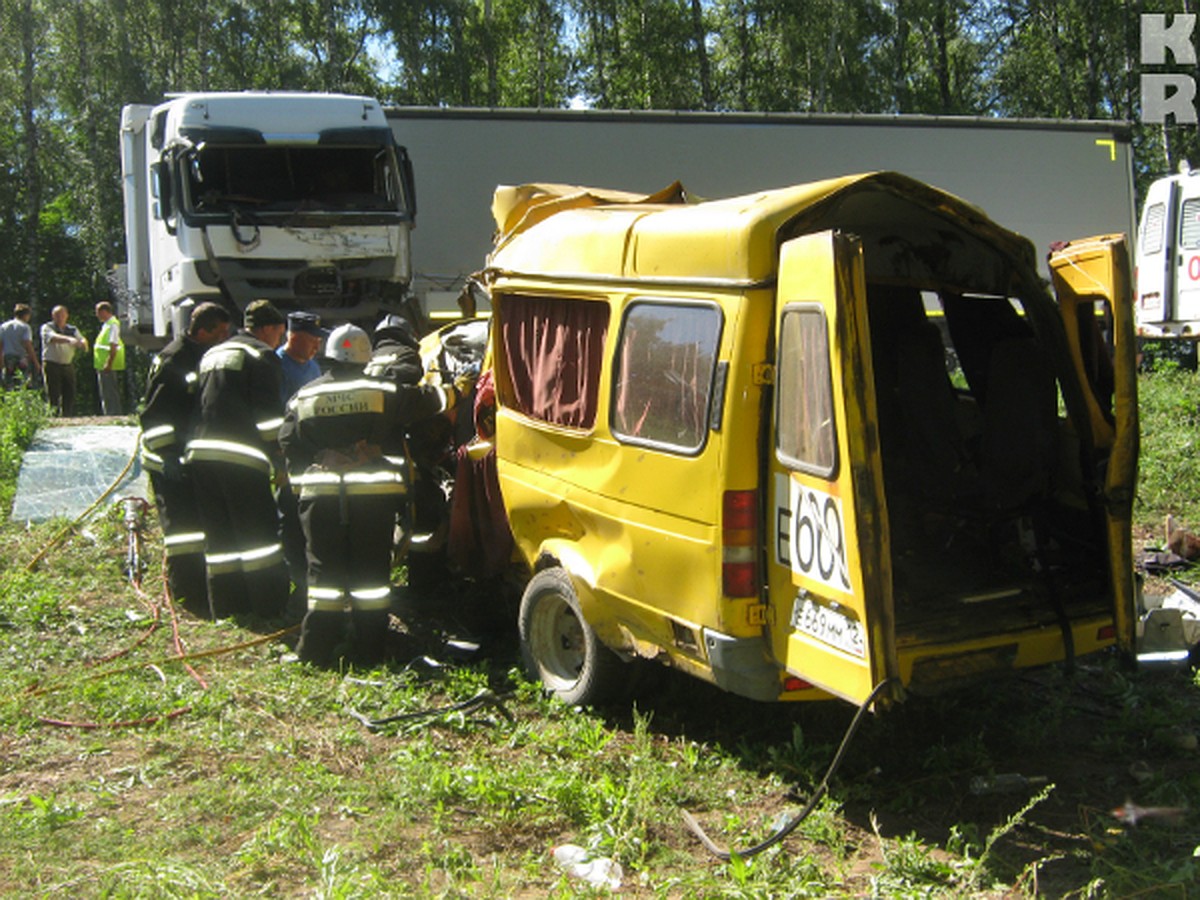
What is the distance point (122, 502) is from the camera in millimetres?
9047

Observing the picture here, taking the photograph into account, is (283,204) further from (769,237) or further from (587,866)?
(587,866)

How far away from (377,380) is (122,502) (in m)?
4.00

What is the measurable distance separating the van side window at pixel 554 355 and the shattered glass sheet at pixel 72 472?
4.90 metres

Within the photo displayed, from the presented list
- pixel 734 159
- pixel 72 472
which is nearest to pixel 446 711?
pixel 72 472

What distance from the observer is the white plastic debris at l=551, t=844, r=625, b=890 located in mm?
3732

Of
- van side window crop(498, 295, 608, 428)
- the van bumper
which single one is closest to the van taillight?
the van bumper

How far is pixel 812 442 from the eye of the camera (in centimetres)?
386

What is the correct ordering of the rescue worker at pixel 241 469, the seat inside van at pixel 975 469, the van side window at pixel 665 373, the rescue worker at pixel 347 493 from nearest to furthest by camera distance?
the van side window at pixel 665 373
the seat inside van at pixel 975 469
the rescue worker at pixel 347 493
the rescue worker at pixel 241 469

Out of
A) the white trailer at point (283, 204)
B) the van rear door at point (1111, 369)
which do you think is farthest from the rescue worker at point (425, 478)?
the white trailer at point (283, 204)

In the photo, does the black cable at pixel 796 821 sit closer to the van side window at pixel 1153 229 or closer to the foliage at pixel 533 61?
the van side window at pixel 1153 229

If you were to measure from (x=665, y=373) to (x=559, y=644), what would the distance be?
64.5 inches

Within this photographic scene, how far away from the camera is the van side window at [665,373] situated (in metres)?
4.25

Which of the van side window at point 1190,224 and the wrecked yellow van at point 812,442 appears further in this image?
the van side window at point 1190,224

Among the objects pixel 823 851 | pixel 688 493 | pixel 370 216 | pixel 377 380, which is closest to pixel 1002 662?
pixel 823 851
